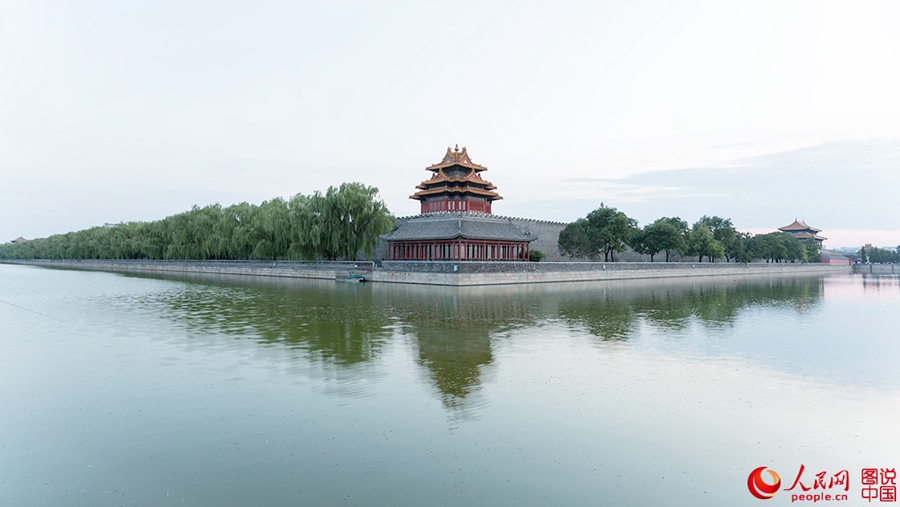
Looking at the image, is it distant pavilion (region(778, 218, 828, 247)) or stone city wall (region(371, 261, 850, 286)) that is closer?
stone city wall (region(371, 261, 850, 286))

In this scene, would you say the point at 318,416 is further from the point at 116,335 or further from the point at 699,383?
the point at 116,335

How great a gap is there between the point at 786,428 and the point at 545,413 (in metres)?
3.15

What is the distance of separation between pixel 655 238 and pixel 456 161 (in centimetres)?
2160

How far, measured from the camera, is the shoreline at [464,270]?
35.1 metres

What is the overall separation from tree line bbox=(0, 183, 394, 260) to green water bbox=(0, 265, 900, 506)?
25.1m

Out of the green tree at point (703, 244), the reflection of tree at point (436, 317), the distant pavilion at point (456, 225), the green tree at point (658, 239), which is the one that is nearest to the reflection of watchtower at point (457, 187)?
the distant pavilion at point (456, 225)

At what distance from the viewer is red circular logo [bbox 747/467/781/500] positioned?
5.51 metres

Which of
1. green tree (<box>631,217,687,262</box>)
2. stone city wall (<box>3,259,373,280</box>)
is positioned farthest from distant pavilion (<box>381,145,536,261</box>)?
green tree (<box>631,217,687,262</box>)

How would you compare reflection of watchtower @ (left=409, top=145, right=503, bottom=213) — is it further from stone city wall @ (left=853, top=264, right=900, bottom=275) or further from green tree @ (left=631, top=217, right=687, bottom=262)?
stone city wall @ (left=853, top=264, right=900, bottom=275)

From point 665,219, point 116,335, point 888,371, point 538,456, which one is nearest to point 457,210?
point 665,219

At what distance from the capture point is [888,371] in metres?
11.0

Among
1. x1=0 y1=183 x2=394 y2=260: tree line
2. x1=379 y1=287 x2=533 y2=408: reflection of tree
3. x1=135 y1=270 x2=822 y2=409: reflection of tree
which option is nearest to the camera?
x1=379 y1=287 x2=533 y2=408: reflection of tree

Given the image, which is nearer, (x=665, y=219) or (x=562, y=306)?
(x=562, y=306)

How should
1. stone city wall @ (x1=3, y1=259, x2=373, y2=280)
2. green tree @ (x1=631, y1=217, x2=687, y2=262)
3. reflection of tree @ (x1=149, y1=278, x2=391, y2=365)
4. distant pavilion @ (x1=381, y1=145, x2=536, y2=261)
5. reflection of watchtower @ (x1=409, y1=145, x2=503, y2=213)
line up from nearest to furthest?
reflection of tree @ (x1=149, y1=278, x2=391, y2=365) → stone city wall @ (x1=3, y1=259, x2=373, y2=280) → distant pavilion @ (x1=381, y1=145, x2=536, y2=261) → reflection of watchtower @ (x1=409, y1=145, x2=503, y2=213) → green tree @ (x1=631, y1=217, x2=687, y2=262)
